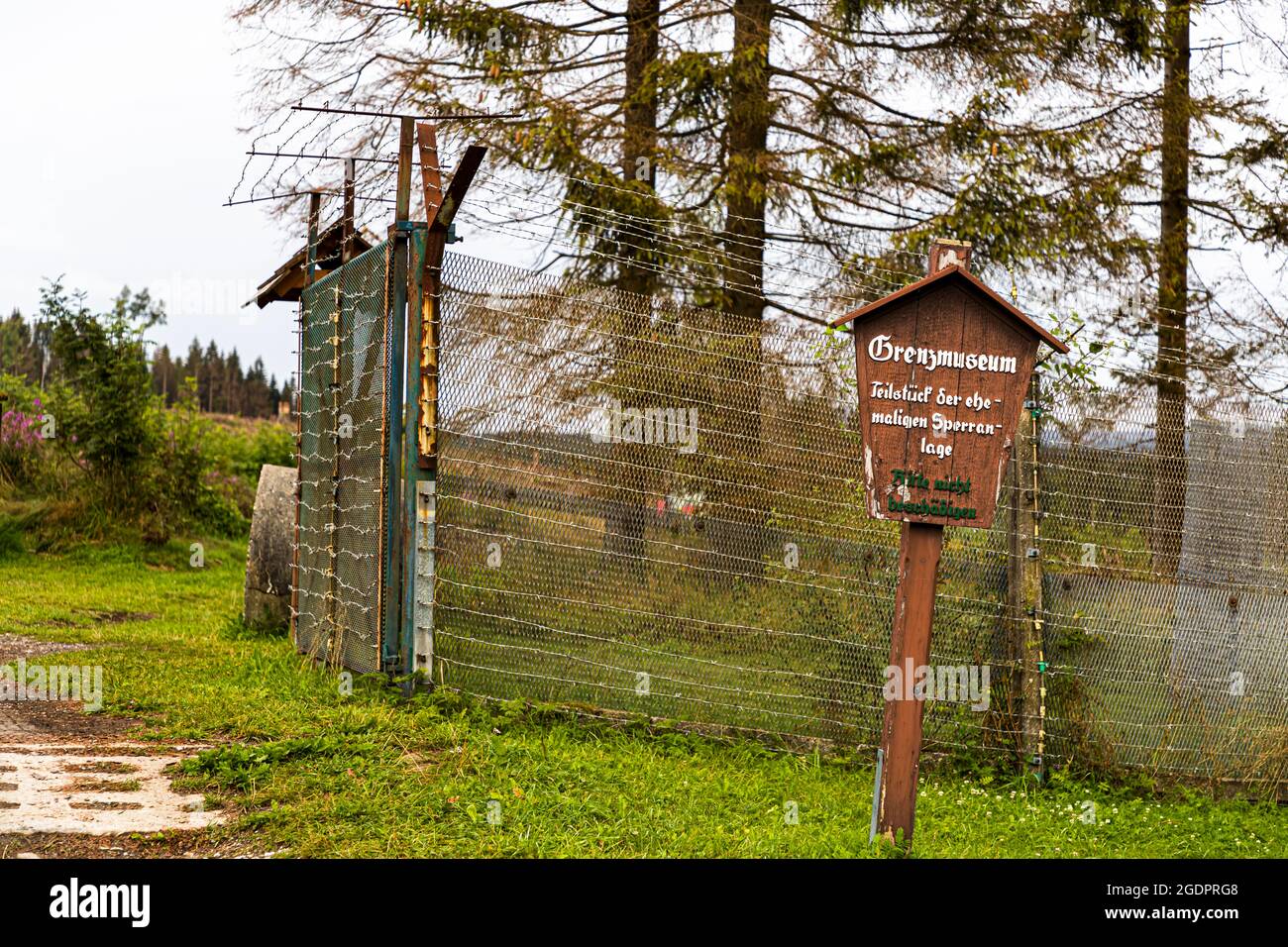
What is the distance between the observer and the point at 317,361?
860cm

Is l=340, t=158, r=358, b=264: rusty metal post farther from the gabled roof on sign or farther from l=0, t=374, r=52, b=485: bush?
l=0, t=374, r=52, b=485: bush

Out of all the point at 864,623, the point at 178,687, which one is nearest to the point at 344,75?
the point at 178,687

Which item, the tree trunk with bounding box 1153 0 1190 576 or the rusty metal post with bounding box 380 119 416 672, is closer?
the rusty metal post with bounding box 380 119 416 672

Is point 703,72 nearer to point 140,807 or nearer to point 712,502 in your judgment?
point 712,502

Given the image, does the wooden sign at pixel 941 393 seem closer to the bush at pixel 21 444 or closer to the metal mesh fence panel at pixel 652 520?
the metal mesh fence panel at pixel 652 520

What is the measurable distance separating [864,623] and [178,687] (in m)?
4.20

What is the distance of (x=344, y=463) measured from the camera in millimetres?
7754

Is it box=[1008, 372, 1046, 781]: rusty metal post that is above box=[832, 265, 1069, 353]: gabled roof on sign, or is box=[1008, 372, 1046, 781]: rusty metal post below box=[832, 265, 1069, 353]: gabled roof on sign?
below

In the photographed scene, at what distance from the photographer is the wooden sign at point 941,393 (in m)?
5.02

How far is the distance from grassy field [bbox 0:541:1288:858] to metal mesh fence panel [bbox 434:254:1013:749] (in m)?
0.31

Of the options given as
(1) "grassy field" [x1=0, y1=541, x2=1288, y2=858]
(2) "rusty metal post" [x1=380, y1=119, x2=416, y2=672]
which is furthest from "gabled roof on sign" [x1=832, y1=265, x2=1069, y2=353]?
(2) "rusty metal post" [x1=380, y1=119, x2=416, y2=672]

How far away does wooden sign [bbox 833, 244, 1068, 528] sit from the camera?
5.02 metres

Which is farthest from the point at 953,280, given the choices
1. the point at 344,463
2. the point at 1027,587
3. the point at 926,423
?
the point at 344,463

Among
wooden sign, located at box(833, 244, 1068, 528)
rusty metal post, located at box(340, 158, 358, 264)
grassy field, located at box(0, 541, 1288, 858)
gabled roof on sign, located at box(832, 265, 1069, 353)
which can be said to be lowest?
grassy field, located at box(0, 541, 1288, 858)
